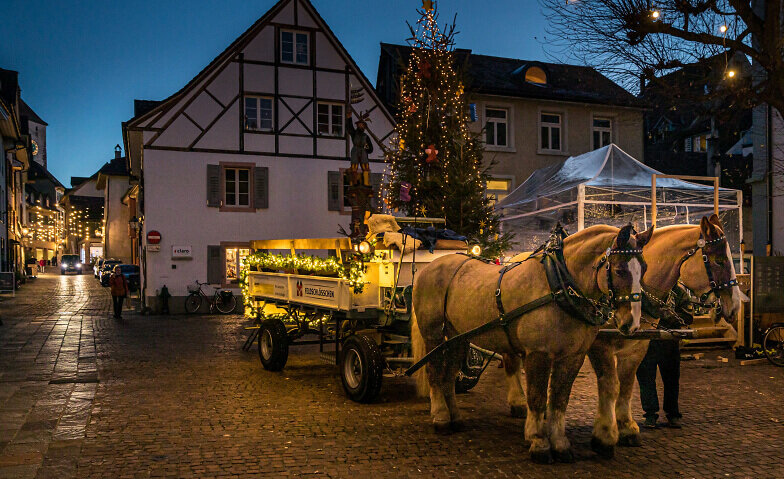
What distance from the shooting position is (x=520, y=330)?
577 centimetres

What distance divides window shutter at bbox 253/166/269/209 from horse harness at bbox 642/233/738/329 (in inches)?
716

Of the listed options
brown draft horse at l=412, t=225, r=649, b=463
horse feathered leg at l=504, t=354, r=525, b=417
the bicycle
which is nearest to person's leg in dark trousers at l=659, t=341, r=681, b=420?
horse feathered leg at l=504, t=354, r=525, b=417

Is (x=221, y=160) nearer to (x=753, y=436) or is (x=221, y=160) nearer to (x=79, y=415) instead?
(x=79, y=415)

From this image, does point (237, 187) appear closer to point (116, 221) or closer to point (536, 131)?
point (536, 131)

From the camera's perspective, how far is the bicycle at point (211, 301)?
21.9m

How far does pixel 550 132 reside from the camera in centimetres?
2553

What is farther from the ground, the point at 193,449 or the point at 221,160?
the point at 221,160

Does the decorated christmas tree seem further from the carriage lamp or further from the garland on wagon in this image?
the carriage lamp

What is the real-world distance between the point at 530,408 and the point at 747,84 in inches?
339

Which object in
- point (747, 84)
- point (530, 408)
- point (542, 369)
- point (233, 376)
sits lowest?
point (233, 376)

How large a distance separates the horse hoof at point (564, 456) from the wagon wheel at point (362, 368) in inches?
105

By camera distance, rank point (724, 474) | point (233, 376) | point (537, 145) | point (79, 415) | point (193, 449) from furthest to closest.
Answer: point (537, 145), point (233, 376), point (79, 415), point (193, 449), point (724, 474)

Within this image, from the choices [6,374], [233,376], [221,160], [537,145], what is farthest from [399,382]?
[537,145]

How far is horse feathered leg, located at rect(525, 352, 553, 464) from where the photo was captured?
5.62 m
